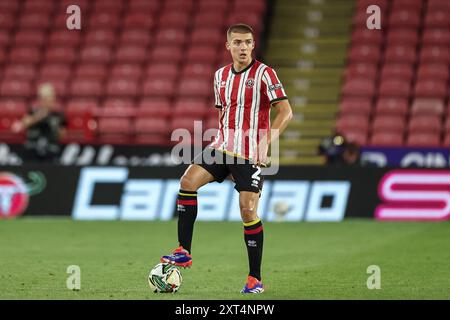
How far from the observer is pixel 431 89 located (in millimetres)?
18750

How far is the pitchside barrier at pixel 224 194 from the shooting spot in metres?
14.9

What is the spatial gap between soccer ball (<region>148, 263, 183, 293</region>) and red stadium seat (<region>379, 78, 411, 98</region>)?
37.8 ft

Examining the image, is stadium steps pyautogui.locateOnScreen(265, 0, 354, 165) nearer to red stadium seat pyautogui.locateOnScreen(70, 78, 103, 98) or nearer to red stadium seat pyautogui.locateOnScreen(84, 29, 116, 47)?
red stadium seat pyautogui.locateOnScreen(84, 29, 116, 47)

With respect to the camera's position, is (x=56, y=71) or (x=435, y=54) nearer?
(x=435, y=54)

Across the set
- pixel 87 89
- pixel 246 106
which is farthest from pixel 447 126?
pixel 246 106

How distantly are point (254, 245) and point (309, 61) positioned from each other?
12.8m

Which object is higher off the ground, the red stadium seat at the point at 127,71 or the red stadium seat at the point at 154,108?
the red stadium seat at the point at 127,71

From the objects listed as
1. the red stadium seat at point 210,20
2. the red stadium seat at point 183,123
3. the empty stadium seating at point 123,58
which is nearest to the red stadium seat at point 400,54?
the empty stadium seating at point 123,58

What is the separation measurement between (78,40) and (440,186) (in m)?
9.16

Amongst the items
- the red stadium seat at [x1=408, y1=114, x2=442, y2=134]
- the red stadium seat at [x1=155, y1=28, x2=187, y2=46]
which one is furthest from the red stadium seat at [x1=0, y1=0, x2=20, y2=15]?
the red stadium seat at [x1=408, y1=114, x2=442, y2=134]

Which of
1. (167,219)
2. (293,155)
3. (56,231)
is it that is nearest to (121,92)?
(293,155)

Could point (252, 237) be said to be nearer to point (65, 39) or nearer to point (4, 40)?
point (65, 39)

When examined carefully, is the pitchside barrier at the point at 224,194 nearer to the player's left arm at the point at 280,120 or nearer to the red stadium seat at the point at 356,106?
the red stadium seat at the point at 356,106

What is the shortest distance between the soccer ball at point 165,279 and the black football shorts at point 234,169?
0.80 metres
